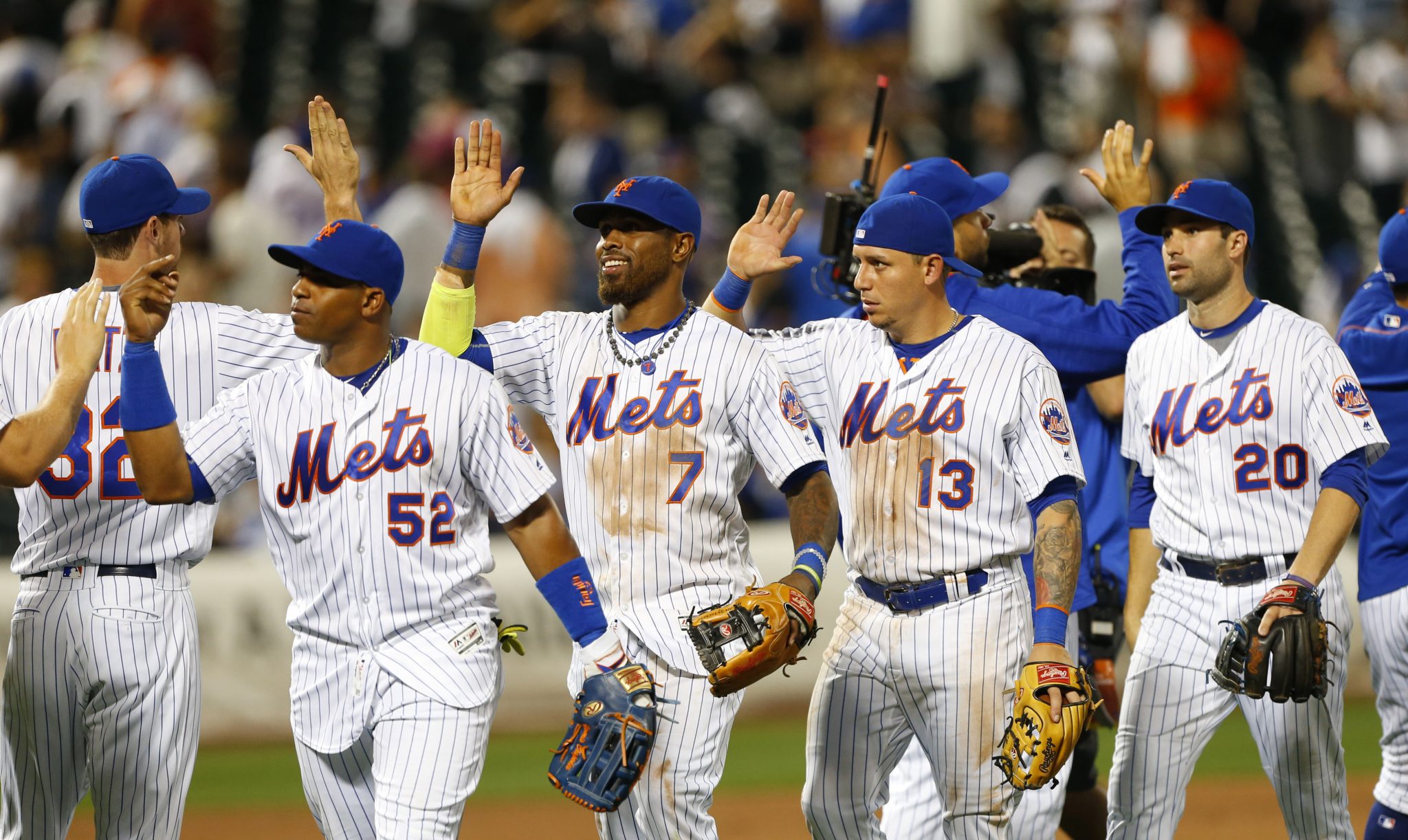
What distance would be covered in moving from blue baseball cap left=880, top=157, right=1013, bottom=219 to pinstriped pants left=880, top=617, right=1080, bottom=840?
5.20 ft

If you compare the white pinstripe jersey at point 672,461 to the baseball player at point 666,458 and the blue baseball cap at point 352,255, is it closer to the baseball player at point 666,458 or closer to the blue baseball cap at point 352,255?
the baseball player at point 666,458

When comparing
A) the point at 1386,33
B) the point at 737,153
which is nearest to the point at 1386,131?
the point at 1386,33

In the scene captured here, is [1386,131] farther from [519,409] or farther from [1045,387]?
[1045,387]

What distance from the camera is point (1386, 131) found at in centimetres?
1435

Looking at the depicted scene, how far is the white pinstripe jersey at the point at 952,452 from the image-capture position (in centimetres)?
518

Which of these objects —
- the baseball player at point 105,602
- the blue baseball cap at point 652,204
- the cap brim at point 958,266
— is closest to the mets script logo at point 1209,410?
the cap brim at point 958,266

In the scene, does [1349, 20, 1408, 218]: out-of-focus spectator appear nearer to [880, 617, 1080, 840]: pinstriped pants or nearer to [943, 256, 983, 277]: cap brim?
[880, 617, 1080, 840]: pinstriped pants

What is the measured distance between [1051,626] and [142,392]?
2693 millimetres

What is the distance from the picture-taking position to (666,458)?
16.8ft

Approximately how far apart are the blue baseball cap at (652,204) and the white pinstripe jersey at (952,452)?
0.76 meters

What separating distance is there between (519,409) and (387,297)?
276 inches

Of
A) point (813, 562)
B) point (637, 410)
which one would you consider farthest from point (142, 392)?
point (813, 562)

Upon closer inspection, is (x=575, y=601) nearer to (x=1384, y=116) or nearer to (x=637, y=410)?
(x=637, y=410)

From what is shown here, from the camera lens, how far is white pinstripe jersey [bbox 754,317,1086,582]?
17.0 feet
